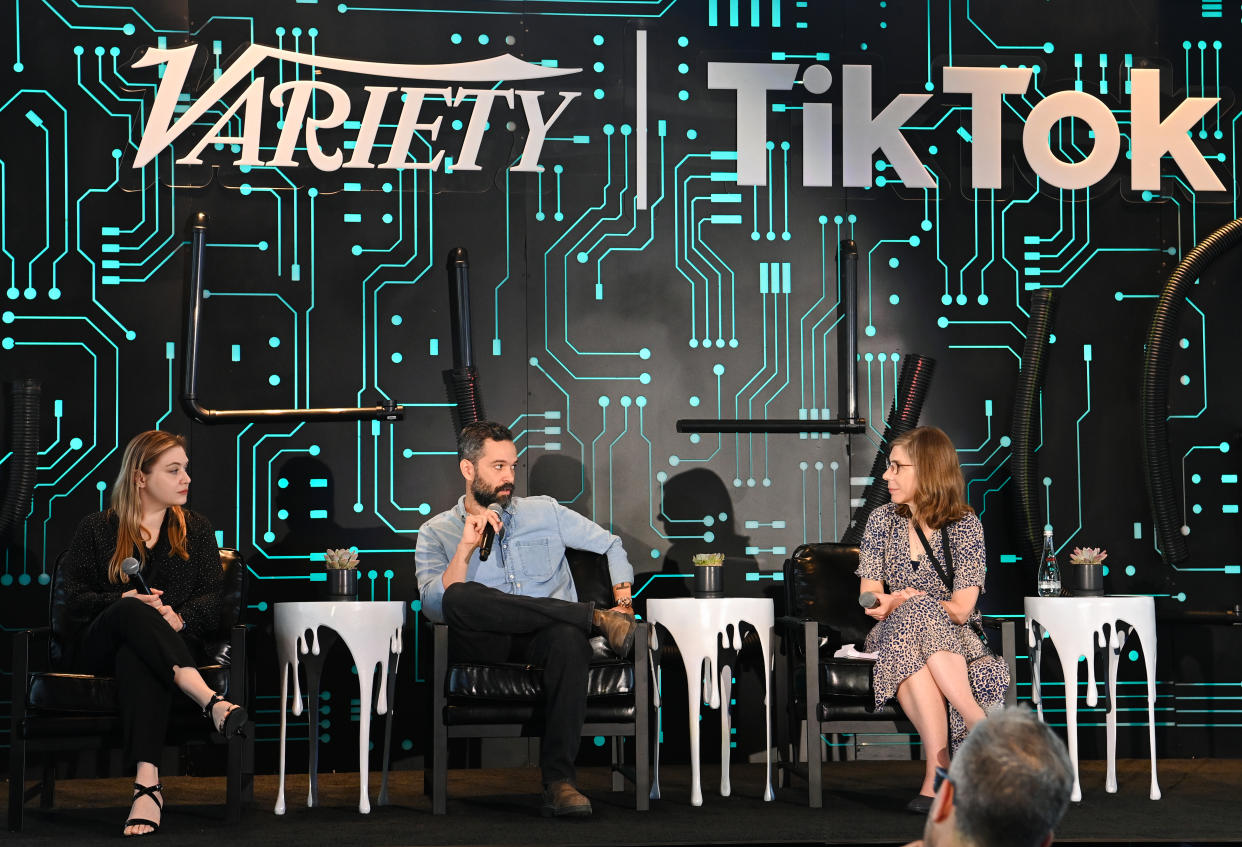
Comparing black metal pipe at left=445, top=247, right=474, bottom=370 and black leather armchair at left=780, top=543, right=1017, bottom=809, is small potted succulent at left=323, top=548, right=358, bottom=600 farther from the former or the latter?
black leather armchair at left=780, top=543, right=1017, bottom=809

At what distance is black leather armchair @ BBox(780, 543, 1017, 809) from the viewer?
14.1ft

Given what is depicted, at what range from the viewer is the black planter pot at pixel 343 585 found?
462cm

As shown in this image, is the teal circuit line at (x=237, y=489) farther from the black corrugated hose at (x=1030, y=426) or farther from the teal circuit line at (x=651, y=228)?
the black corrugated hose at (x=1030, y=426)

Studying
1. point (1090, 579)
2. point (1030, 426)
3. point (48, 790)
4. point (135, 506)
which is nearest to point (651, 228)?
point (1030, 426)

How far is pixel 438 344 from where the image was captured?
540cm

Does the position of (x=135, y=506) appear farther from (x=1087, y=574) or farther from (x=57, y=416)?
(x=1087, y=574)

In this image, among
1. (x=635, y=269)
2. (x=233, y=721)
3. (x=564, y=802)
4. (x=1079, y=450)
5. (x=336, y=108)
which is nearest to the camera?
(x=233, y=721)

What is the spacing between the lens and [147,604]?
13.6 feet

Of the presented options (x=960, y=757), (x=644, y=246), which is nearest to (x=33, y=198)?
(x=644, y=246)

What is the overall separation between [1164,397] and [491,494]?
291cm

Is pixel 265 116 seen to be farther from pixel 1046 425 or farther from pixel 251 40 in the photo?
pixel 1046 425

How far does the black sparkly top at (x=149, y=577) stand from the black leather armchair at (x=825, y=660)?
2.00 metres

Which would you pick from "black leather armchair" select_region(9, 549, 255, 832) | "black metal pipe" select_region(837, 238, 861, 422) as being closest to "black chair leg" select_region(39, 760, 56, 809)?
"black leather armchair" select_region(9, 549, 255, 832)

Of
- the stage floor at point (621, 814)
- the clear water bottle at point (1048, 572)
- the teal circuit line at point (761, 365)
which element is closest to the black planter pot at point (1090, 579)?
the clear water bottle at point (1048, 572)
